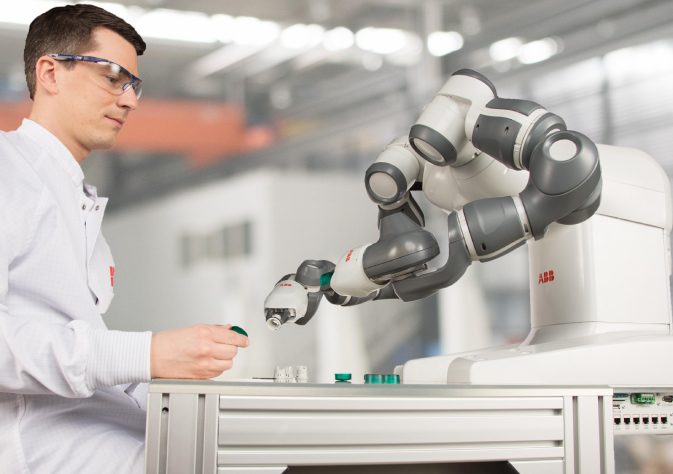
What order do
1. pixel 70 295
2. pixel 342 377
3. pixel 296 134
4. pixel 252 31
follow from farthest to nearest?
pixel 296 134
pixel 252 31
pixel 342 377
pixel 70 295

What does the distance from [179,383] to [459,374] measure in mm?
489

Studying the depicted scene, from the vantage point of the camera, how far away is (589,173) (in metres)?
1.06

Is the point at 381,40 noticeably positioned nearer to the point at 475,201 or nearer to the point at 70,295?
the point at 475,201

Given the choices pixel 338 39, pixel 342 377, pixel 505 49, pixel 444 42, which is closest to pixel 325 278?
pixel 342 377

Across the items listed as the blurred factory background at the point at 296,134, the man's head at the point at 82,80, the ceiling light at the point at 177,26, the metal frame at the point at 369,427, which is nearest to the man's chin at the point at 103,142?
the man's head at the point at 82,80

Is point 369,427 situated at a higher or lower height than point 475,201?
lower

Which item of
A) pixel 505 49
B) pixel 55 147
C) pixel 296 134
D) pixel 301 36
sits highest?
pixel 301 36

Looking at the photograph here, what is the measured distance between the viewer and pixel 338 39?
563 centimetres

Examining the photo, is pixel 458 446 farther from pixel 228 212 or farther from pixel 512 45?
pixel 228 212

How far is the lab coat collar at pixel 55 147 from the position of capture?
1211mm

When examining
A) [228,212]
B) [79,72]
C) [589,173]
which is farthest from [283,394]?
[228,212]

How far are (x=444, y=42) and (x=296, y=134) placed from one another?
52.5 inches

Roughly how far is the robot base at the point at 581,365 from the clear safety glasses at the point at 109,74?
69cm

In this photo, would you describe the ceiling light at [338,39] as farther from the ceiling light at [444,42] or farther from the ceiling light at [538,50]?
the ceiling light at [538,50]
